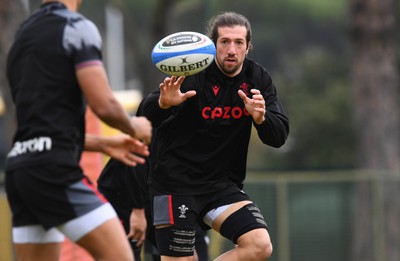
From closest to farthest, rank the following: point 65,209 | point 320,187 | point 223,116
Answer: point 65,209 < point 223,116 < point 320,187

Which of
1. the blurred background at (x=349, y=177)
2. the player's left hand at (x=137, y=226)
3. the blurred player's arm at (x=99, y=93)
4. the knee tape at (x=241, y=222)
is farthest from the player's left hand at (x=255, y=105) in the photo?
the blurred background at (x=349, y=177)

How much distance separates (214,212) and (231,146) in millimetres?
526

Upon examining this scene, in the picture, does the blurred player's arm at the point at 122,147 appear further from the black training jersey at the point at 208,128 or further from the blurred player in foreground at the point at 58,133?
the black training jersey at the point at 208,128

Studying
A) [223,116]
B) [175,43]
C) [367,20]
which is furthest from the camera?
[367,20]

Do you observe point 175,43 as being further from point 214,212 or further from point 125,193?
point 125,193

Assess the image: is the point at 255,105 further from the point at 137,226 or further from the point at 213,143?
the point at 137,226

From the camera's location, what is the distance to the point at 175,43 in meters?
7.40

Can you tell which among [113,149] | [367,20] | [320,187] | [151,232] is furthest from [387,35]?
[113,149]

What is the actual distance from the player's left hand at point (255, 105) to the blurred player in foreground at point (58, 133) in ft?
5.16

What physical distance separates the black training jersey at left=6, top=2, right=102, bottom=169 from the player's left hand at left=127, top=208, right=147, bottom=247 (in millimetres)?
3237

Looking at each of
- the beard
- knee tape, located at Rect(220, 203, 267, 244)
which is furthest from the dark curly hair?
knee tape, located at Rect(220, 203, 267, 244)

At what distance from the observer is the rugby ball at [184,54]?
Result: 24.1ft

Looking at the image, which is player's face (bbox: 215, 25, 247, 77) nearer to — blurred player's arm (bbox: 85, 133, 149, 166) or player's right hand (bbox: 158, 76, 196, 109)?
player's right hand (bbox: 158, 76, 196, 109)

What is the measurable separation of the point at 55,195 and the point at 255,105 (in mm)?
2134
